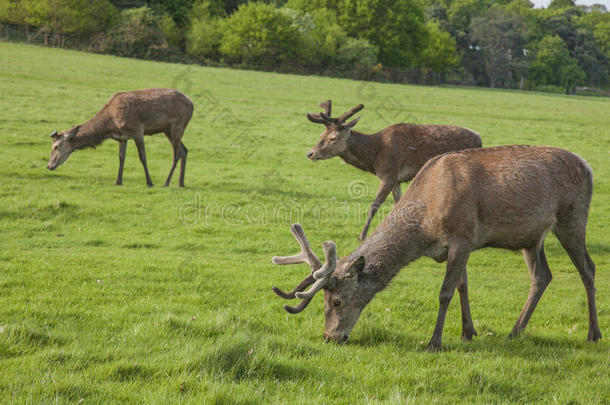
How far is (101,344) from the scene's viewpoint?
222 inches

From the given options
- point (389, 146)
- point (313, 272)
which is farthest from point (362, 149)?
point (313, 272)

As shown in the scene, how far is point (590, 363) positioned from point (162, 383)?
4448 mm

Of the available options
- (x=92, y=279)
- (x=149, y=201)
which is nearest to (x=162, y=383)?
(x=92, y=279)

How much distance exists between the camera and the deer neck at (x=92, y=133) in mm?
15992

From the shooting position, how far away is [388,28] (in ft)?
289

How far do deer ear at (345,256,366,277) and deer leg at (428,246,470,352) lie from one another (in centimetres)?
96

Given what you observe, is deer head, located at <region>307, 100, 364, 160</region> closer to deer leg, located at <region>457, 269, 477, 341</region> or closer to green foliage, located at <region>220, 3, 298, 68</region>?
deer leg, located at <region>457, 269, 477, 341</region>

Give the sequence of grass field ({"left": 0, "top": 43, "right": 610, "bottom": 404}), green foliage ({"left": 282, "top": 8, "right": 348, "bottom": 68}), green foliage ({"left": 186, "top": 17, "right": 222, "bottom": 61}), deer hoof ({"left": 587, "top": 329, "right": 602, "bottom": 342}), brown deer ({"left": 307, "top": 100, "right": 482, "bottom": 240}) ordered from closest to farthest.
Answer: grass field ({"left": 0, "top": 43, "right": 610, "bottom": 404}) < deer hoof ({"left": 587, "top": 329, "right": 602, "bottom": 342}) < brown deer ({"left": 307, "top": 100, "right": 482, "bottom": 240}) < green foliage ({"left": 186, "top": 17, "right": 222, "bottom": 61}) < green foliage ({"left": 282, "top": 8, "right": 348, "bottom": 68})

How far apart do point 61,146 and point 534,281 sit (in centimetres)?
1343

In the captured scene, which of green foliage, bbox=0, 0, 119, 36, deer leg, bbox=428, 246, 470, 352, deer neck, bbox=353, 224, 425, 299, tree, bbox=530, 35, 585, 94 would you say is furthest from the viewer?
tree, bbox=530, 35, 585, 94

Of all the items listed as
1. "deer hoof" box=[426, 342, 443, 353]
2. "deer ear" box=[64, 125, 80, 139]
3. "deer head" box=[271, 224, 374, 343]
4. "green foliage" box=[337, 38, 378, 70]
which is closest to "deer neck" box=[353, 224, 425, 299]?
"deer head" box=[271, 224, 374, 343]

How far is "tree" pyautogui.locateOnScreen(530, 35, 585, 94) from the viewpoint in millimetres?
101125

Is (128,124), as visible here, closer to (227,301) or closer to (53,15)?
(227,301)

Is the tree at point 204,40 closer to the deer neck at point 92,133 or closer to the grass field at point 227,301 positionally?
the grass field at point 227,301
